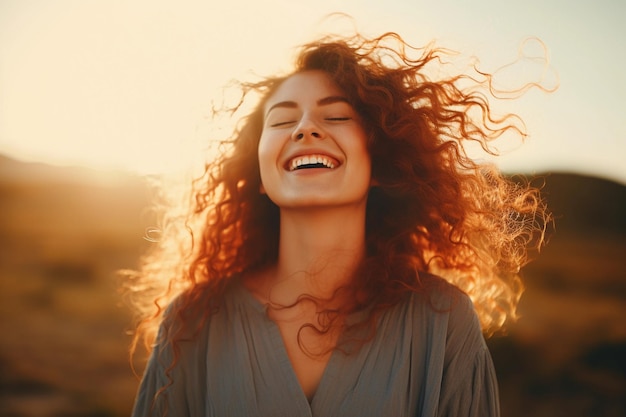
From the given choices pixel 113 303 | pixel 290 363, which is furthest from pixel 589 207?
pixel 290 363

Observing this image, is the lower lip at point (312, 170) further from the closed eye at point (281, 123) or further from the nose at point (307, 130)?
the closed eye at point (281, 123)

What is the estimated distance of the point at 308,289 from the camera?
1.99 meters

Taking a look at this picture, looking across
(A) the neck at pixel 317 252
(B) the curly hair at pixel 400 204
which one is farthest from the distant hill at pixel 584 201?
(A) the neck at pixel 317 252

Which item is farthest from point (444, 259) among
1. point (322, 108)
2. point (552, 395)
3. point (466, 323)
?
point (552, 395)

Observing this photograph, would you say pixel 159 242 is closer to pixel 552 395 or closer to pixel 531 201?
pixel 531 201

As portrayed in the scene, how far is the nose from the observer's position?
6.24 ft

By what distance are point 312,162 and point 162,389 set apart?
1.06m

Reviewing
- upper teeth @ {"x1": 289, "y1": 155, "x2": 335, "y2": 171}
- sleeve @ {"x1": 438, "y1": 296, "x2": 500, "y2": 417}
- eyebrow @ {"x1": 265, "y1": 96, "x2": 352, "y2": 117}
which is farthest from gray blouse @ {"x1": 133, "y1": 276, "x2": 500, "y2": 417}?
eyebrow @ {"x1": 265, "y1": 96, "x2": 352, "y2": 117}

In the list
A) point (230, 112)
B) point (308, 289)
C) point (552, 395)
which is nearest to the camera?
point (308, 289)

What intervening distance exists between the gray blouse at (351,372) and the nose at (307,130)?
714mm

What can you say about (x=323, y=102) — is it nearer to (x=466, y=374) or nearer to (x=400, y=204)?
(x=400, y=204)

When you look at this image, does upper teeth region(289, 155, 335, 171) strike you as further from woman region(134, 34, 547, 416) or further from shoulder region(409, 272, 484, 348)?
shoulder region(409, 272, 484, 348)

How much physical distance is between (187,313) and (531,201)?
1612 millimetres

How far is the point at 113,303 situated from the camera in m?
8.38
